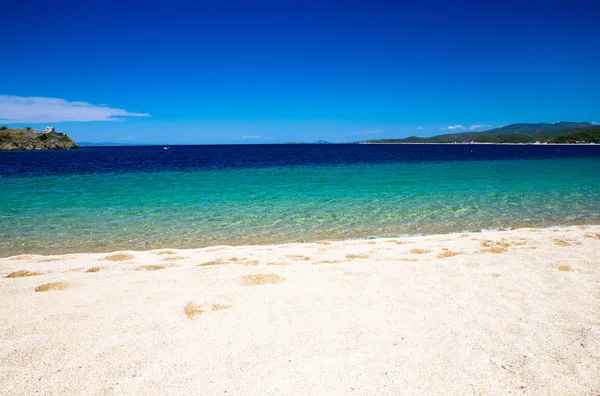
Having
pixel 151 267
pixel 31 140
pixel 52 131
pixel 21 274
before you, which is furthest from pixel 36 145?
pixel 151 267

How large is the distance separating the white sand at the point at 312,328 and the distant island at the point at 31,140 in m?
142

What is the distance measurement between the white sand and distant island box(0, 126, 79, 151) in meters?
142

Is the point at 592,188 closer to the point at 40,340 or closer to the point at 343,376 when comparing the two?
the point at 343,376

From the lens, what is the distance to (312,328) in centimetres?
467

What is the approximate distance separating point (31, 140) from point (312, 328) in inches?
5992

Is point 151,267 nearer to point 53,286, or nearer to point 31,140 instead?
point 53,286

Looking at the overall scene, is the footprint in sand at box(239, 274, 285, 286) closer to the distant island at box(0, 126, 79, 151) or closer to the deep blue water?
the deep blue water

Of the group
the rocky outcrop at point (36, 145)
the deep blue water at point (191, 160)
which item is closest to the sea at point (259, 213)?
the deep blue water at point (191, 160)

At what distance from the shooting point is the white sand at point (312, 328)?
356cm

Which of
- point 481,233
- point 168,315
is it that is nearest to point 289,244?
point 168,315

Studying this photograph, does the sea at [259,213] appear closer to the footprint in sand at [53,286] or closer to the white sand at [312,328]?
the white sand at [312,328]

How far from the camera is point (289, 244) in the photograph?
10.4 meters

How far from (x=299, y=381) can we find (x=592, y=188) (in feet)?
87.1

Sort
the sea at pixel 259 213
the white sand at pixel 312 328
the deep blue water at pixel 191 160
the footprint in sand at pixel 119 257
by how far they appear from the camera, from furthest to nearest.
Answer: the deep blue water at pixel 191 160
the sea at pixel 259 213
the footprint in sand at pixel 119 257
the white sand at pixel 312 328
